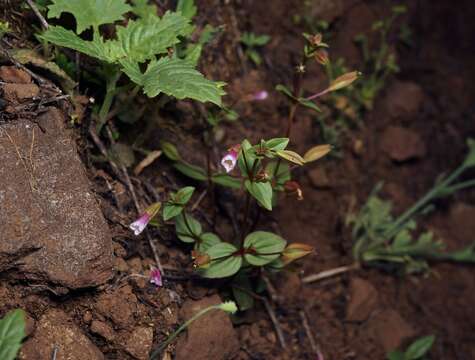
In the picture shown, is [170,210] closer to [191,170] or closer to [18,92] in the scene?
[191,170]

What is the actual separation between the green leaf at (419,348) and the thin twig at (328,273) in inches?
16.7

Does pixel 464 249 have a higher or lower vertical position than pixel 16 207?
lower

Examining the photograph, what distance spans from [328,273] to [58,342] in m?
1.30

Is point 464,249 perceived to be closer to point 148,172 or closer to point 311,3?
point 311,3

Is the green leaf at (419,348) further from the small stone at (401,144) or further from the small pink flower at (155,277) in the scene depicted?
the small pink flower at (155,277)

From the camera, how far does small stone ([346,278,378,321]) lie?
2.56 meters

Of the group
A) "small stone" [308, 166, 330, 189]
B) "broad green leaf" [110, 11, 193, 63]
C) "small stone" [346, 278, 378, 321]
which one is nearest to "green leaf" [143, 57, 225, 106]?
"broad green leaf" [110, 11, 193, 63]

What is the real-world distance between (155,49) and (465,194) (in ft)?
6.89

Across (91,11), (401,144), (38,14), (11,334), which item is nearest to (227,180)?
(91,11)

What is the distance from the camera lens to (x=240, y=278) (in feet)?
7.15

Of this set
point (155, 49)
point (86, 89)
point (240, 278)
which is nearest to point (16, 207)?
point (86, 89)

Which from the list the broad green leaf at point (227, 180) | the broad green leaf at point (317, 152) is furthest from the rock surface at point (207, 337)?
the broad green leaf at point (317, 152)

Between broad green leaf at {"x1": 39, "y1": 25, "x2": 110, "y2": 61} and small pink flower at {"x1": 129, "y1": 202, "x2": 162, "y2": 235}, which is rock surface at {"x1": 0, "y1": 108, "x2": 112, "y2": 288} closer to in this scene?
small pink flower at {"x1": 129, "y1": 202, "x2": 162, "y2": 235}

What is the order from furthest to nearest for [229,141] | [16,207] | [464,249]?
[464,249] < [229,141] < [16,207]
